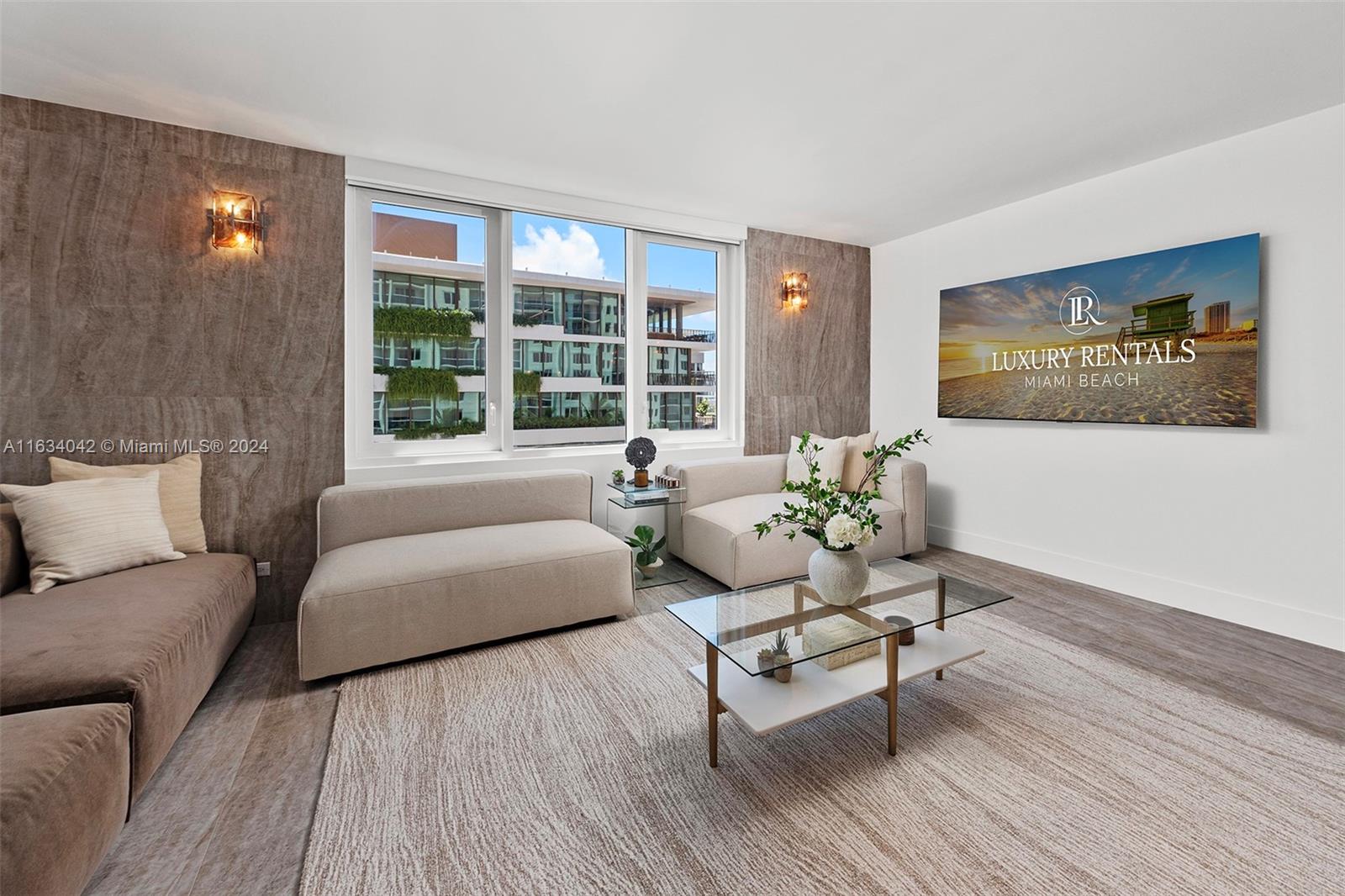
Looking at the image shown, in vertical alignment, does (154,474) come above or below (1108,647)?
above

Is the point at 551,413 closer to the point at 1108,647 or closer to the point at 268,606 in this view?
the point at 268,606

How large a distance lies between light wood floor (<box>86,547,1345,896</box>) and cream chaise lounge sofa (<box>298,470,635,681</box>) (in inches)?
11.0

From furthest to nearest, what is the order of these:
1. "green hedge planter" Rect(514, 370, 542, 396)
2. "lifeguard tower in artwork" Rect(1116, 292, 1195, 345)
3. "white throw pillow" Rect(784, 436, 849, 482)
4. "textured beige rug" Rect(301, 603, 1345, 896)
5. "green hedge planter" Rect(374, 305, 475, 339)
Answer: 1. "white throw pillow" Rect(784, 436, 849, 482)
2. "green hedge planter" Rect(514, 370, 542, 396)
3. "green hedge planter" Rect(374, 305, 475, 339)
4. "lifeguard tower in artwork" Rect(1116, 292, 1195, 345)
5. "textured beige rug" Rect(301, 603, 1345, 896)

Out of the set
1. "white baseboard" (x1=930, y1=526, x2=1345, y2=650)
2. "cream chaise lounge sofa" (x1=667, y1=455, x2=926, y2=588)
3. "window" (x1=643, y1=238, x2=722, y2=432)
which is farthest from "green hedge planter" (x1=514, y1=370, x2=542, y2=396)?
"white baseboard" (x1=930, y1=526, x2=1345, y2=650)

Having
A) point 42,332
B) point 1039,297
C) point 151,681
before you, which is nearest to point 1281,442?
point 1039,297

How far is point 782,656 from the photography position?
1746mm

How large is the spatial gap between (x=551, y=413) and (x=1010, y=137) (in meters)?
3.02

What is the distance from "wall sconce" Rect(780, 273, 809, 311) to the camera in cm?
458

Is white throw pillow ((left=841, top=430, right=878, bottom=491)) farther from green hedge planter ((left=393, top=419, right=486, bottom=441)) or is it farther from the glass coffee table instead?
green hedge planter ((left=393, top=419, right=486, bottom=441))

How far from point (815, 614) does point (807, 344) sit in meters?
3.08

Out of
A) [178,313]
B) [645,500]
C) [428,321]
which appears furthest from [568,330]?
[178,313]

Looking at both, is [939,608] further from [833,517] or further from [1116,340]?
[1116,340]

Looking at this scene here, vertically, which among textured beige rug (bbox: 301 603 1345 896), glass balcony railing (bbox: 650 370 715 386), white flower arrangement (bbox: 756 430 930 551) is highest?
glass balcony railing (bbox: 650 370 715 386)

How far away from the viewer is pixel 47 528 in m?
2.19
